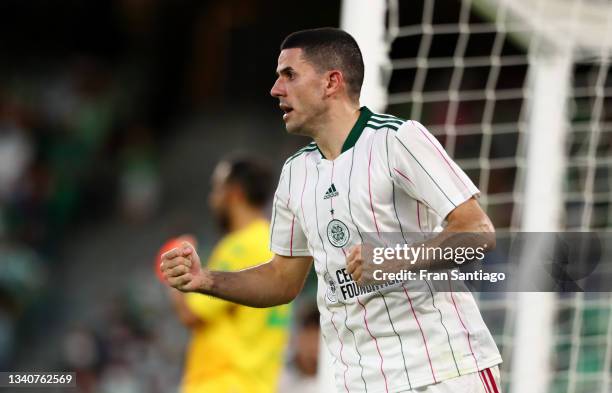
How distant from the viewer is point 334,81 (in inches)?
132

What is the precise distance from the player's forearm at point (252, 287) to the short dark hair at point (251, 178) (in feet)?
6.61

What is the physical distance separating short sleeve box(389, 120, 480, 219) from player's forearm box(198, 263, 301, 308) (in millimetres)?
658

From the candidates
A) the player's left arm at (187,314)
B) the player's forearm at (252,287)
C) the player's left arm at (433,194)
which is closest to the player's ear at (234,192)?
the player's left arm at (187,314)

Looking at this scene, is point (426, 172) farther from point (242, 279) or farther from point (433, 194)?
point (242, 279)

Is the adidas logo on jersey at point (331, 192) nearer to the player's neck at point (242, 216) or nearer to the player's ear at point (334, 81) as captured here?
the player's ear at point (334, 81)

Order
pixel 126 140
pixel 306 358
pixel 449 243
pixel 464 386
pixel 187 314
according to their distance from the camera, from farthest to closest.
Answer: pixel 126 140
pixel 306 358
pixel 187 314
pixel 464 386
pixel 449 243

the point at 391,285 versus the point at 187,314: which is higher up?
the point at 187,314

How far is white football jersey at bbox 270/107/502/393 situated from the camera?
10.0 feet

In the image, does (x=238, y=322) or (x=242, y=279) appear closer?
(x=242, y=279)

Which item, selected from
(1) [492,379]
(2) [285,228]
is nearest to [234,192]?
(2) [285,228]

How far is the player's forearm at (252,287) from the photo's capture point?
3438 millimetres

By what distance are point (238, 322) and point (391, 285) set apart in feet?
7.98

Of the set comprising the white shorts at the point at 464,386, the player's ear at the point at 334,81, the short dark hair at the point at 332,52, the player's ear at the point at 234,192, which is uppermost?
the player's ear at the point at 234,192

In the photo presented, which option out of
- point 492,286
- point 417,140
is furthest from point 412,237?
point 492,286
